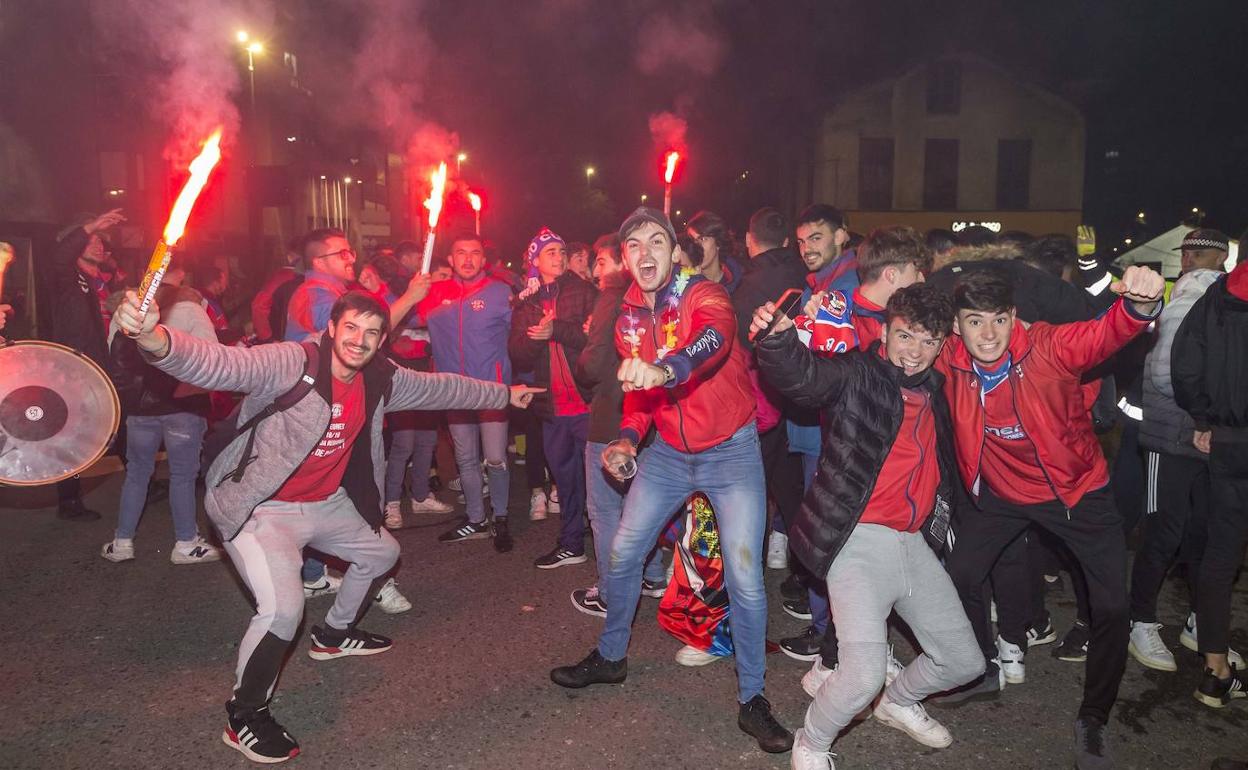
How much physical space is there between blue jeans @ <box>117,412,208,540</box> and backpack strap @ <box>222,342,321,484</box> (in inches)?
99.7

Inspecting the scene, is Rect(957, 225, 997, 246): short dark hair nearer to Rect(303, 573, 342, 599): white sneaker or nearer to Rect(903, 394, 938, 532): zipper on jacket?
Rect(903, 394, 938, 532): zipper on jacket

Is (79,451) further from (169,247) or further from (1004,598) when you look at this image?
(1004,598)

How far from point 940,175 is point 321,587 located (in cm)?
3271

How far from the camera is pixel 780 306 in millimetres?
3566

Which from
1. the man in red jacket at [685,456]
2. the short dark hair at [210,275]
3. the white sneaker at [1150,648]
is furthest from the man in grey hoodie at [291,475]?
the short dark hair at [210,275]

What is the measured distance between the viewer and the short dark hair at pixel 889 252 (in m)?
4.26

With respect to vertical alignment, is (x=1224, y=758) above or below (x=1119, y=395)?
below

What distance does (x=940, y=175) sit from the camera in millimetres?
33875

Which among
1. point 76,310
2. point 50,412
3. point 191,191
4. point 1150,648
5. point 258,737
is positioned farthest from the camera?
point 76,310

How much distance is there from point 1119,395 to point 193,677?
570 cm

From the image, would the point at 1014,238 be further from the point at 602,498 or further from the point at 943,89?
the point at 943,89


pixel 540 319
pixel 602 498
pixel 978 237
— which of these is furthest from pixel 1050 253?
pixel 540 319

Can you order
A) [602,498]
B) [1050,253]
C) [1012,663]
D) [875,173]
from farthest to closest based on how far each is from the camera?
[875,173]
[1050,253]
[602,498]
[1012,663]

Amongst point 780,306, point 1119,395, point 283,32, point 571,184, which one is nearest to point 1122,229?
point 571,184
